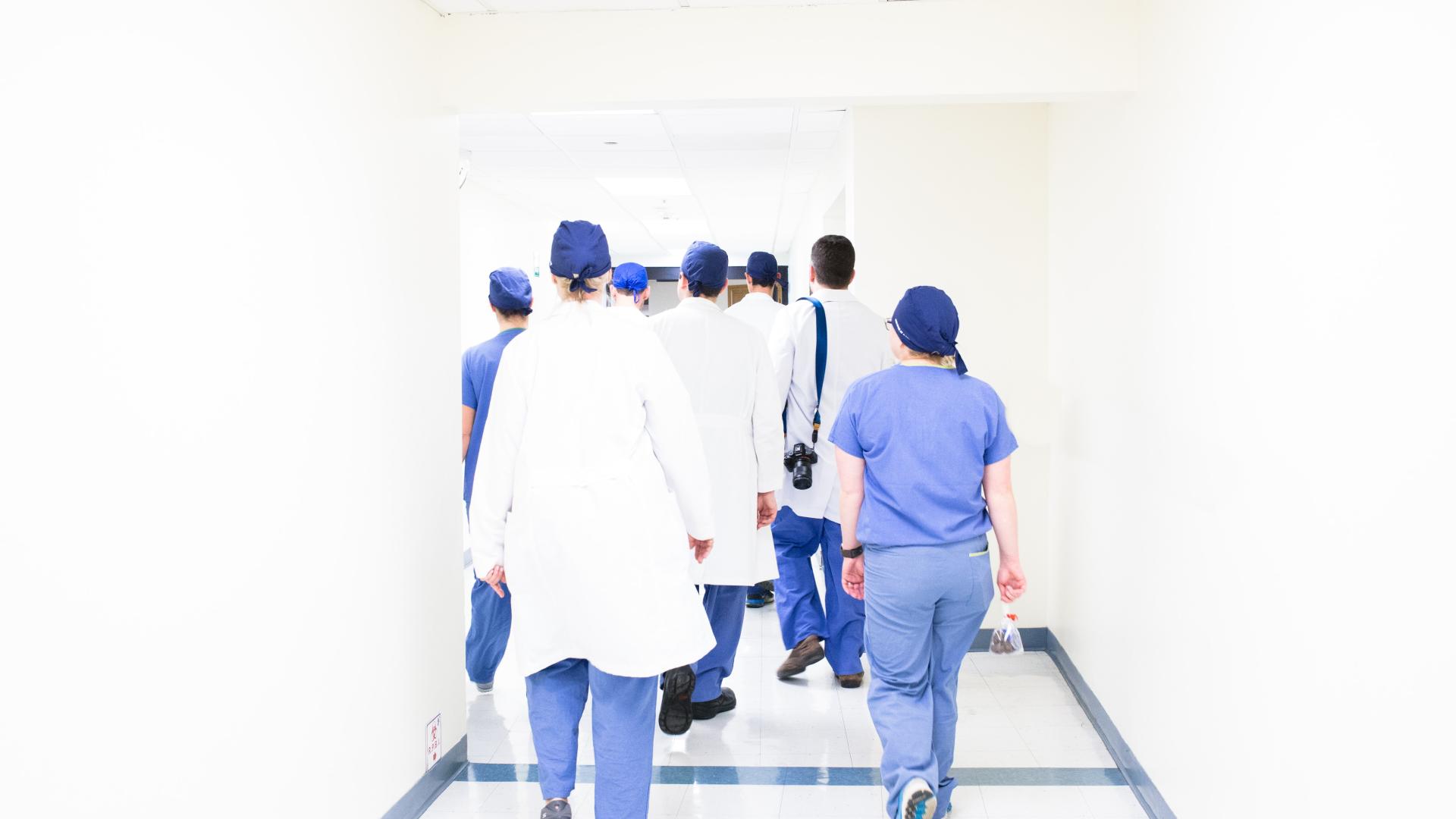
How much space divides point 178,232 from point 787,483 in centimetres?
244

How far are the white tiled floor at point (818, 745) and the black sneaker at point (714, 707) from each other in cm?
3

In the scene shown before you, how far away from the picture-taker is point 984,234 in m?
4.21

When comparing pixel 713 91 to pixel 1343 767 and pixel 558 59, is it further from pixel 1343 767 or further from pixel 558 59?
pixel 1343 767

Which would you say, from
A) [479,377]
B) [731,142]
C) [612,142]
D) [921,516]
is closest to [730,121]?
[731,142]

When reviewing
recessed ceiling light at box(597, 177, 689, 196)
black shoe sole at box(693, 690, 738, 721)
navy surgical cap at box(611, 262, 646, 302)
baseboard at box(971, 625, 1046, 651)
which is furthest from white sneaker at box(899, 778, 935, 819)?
recessed ceiling light at box(597, 177, 689, 196)

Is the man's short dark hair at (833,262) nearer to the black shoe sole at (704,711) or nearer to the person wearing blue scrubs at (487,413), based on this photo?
the person wearing blue scrubs at (487,413)

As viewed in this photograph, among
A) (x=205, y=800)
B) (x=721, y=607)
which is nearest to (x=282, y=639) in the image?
(x=205, y=800)

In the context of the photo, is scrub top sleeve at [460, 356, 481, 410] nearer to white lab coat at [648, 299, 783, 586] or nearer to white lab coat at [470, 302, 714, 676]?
white lab coat at [648, 299, 783, 586]

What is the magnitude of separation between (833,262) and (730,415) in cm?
70

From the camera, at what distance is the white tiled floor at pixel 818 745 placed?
2906mm

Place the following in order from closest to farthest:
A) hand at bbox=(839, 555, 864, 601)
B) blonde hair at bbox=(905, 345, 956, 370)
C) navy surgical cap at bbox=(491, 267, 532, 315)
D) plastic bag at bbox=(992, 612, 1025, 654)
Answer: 1. blonde hair at bbox=(905, 345, 956, 370)
2. hand at bbox=(839, 555, 864, 601)
3. plastic bag at bbox=(992, 612, 1025, 654)
4. navy surgical cap at bbox=(491, 267, 532, 315)

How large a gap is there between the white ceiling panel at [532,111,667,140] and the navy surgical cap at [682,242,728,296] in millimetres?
A: 1760

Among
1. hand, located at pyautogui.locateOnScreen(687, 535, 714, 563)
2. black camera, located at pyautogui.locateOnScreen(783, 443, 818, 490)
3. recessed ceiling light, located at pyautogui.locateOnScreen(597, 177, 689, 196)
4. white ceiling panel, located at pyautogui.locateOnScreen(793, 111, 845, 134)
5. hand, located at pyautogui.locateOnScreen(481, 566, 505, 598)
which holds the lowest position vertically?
hand, located at pyautogui.locateOnScreen(481, 566, 505, 598)

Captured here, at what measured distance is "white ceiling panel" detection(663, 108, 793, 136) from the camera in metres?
4.88
